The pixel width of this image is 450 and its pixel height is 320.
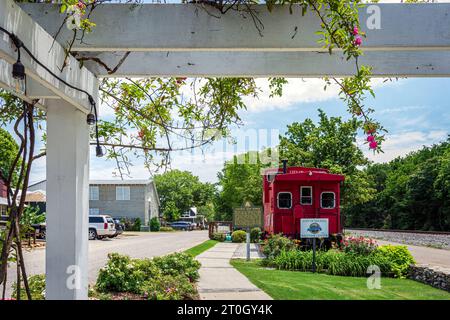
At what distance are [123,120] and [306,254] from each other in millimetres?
8377

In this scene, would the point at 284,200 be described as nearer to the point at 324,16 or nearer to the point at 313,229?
the point at 313,229

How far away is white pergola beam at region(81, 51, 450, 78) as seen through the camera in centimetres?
500

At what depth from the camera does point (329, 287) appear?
9594 millimetres

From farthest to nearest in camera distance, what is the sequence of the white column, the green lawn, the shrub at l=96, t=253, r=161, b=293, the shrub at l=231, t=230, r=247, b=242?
the shrub at l=231, t=230, r=247, b=242
the green lawn
the shrub at l=96, t=253, r=161, b=293
the white column

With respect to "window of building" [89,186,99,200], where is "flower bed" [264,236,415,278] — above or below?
below

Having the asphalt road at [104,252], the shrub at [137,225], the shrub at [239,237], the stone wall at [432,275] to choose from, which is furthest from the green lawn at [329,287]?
the shrub at [137,225]

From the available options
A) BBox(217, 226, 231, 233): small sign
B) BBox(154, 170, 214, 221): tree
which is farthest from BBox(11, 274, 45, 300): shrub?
BBox(154, 170, 214, 221): tree

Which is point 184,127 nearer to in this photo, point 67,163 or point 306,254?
point 67,163

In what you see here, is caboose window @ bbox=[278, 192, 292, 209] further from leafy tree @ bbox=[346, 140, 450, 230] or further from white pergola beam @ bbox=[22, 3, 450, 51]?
leafy tree @ bbox=[346, 140, 450, 230]

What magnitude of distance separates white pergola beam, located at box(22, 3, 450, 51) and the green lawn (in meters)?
5.13

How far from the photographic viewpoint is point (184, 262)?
10359 millimetres

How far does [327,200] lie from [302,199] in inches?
32.4

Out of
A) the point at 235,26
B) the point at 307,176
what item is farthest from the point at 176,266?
the point at 307,176
